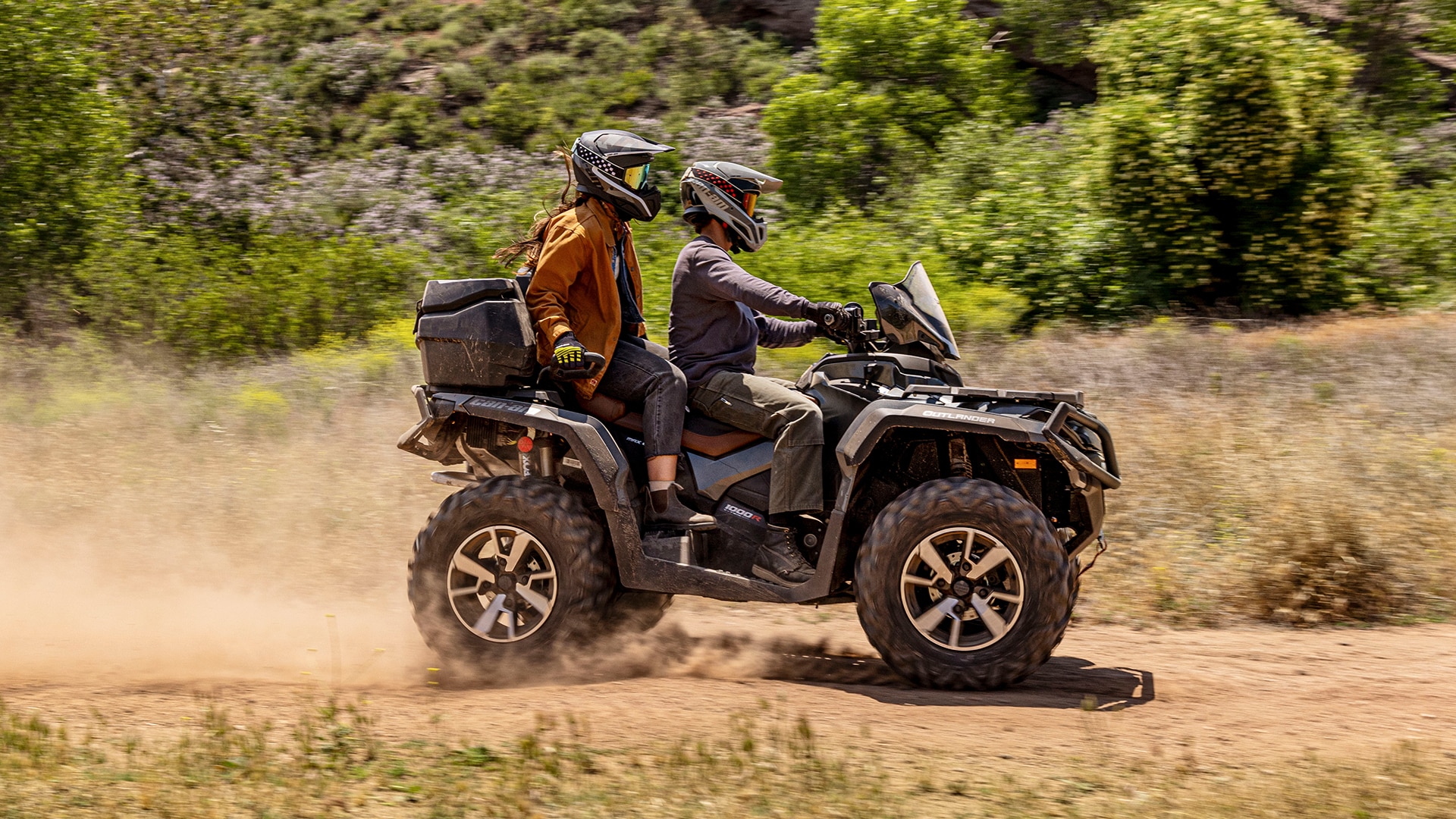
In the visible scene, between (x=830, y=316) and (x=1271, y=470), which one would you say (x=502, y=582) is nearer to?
(x=830, y=316)

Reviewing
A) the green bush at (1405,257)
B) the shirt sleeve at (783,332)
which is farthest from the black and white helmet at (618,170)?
the green bush at (1405,257)

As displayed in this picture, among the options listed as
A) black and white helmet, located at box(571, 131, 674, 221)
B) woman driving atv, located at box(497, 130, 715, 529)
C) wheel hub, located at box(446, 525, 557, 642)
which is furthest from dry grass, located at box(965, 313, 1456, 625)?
black and white helmet, located at box(571, 131, 674, 221)

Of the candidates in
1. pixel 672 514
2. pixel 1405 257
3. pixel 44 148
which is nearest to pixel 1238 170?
pixel 1405 257

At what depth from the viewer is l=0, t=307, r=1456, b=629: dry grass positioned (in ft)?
26.2

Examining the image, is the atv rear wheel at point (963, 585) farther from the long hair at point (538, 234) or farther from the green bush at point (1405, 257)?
the green bush at point (1405, 257)

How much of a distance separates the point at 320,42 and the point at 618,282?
3187 centimetres

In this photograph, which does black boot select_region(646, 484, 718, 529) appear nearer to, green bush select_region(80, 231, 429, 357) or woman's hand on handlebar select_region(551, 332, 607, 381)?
woman's hand on handlebar select_region(551, 332, 607, 381)

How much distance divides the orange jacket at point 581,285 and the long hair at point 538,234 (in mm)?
72

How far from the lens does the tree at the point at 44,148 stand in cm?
1920

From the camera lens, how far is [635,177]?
6.53 m

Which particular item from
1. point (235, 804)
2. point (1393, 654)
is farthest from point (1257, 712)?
point (235, 804)

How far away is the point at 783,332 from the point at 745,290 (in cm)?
69

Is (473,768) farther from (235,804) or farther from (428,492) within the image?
(428,492)

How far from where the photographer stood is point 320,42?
35.5m
